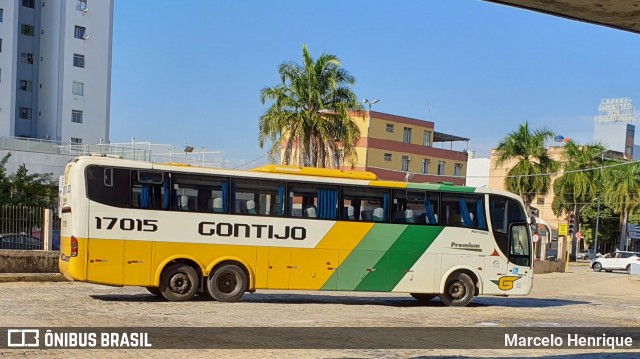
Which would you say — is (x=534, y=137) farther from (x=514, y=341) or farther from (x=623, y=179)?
(x=514, y=341)

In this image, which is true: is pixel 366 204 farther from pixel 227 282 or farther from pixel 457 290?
pixel 227 282

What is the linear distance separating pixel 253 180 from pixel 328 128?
69.1 ft

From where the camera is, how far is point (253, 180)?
62.2 ft

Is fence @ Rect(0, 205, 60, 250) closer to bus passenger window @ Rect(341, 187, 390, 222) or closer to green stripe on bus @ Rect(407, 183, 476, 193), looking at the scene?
bus passenger window @ Rect(341, 187, 390, 222)

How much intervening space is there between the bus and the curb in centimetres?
383

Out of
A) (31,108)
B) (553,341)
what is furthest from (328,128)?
(31,108)

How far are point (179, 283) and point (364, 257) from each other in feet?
15.3

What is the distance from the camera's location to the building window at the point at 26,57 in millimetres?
62656

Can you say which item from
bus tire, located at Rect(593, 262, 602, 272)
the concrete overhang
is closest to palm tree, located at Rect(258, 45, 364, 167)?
bus tire, located at Rect(593, 262, 602, 272)

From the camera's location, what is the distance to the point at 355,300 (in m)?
21.2

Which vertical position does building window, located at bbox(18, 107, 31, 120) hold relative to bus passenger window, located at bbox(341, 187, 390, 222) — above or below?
above

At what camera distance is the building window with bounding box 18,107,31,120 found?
6210cm

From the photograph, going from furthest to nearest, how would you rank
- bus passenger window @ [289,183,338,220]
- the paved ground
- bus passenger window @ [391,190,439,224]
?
bus passenger window @ [391,190,439,224]
bus passenger window @ [289,183,338,220]
the paved ground

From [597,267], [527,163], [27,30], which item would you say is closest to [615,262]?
[597,267]
